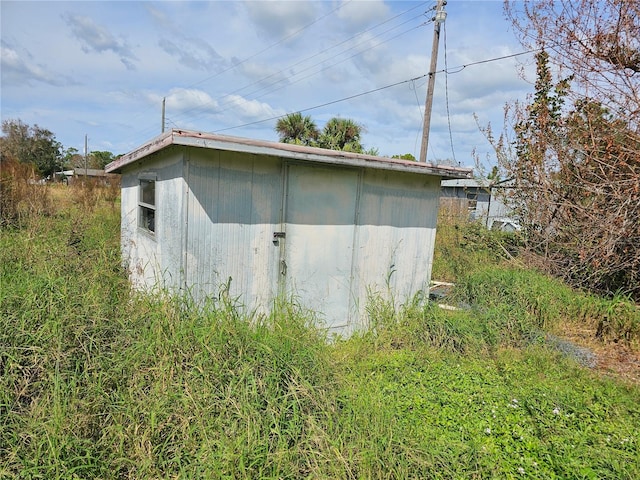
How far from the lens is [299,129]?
52.1 feet

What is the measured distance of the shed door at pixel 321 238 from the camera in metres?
4.57

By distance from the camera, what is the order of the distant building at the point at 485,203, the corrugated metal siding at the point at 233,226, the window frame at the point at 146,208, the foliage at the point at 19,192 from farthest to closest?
the distant building at the point at 485,203 < the foliage at the point at 19,192 < the window frame at the point at 146,208 < the corrugated metal siding at the point at 233,226

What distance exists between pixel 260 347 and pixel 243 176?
1.99 m

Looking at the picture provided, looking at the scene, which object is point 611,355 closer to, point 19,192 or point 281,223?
point 281,223

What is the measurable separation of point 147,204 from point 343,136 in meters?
10.6

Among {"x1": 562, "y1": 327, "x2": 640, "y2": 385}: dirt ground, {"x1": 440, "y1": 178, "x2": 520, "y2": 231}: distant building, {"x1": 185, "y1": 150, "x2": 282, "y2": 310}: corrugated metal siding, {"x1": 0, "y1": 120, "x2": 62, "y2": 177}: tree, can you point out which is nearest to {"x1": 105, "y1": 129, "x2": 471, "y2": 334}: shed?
{"x1": 185, "y1": 150, "x2": 282, "y2": 310}: corrugated metal siding

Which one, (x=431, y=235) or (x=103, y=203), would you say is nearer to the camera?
(x=431, y=235)

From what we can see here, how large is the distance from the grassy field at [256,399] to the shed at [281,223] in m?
0.44

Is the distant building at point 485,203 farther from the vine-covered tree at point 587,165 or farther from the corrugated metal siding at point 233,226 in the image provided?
the corrugated metal siding at point 233,226

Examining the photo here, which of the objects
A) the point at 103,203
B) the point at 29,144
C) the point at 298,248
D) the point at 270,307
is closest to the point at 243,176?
the point at 298,248

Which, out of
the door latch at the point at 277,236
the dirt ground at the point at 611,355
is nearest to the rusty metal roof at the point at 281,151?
the door latch at the point at 277,236

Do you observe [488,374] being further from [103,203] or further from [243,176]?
[103,203]

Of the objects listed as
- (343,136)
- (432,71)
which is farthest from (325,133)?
(432,71)

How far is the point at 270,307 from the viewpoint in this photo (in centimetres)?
454
